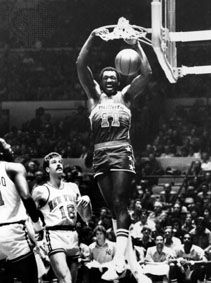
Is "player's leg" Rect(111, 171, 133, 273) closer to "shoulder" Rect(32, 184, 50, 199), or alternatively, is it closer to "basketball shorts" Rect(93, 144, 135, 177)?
"basketball shorts" Rect(93, 144, 135, 177)

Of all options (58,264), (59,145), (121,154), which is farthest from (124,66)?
(59,145)

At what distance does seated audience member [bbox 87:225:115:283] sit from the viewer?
48.1 feet

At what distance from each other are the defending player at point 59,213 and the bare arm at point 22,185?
183 cm

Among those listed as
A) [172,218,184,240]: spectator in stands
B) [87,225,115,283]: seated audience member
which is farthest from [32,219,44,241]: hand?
[172,218,184,240]: spectator in stands

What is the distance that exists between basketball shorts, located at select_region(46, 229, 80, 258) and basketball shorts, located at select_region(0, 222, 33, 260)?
1.72m

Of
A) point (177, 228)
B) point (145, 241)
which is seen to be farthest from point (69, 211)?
point (177, 228)

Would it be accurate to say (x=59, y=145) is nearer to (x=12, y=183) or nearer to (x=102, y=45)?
(x=102, y=45)

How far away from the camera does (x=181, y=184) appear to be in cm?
2214

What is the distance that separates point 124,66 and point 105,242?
5.32 metres

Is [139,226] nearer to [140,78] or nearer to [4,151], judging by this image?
[140,78]

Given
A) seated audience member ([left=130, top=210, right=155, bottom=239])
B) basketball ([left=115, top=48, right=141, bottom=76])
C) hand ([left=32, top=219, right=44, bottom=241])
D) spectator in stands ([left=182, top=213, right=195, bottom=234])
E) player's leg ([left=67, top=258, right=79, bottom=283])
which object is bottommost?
spectator in stands ([left=182, top=213, right=195, bottom=234])

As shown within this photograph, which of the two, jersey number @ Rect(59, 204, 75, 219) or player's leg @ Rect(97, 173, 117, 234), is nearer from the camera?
player's leg @ Rect(97, 173, 117, 234)

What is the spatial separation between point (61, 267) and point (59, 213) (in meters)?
0.68

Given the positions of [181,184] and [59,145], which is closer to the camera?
[181,184]
